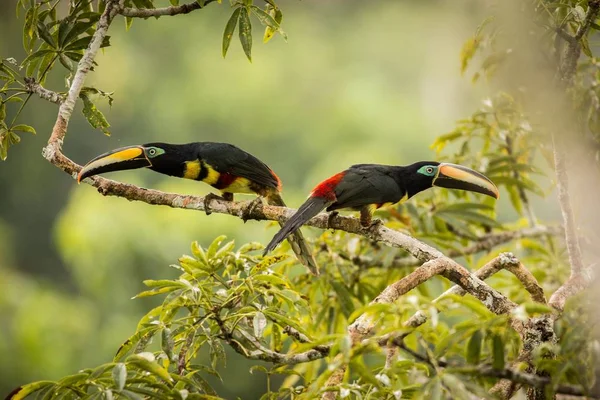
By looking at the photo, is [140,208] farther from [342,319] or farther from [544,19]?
[544,19]

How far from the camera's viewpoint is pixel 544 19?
2.54m

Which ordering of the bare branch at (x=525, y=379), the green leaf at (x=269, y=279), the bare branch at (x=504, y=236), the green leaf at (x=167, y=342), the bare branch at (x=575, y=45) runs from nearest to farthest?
the bare branch at (x=525, y=379) → the green leaf at (x=167, y=342) → the green leaf at (x=269, y=279) → the bare branch at (x=575, y=45) → the bare branch at (x=504, y=236)

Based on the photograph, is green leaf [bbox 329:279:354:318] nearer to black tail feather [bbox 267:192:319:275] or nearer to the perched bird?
black tail feather [bbox 267:192:319:275]

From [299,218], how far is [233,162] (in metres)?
0.56

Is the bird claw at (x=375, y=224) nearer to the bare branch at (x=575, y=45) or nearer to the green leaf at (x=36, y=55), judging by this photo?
the bare branch at (x=575, y=45)

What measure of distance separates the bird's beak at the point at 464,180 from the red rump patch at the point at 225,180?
0.73m

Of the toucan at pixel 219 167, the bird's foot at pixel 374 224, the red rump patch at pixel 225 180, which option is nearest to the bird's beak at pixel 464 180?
the bird's foot at pixel 374 224

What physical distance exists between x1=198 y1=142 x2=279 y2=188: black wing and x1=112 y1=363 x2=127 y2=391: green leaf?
1322 millimetres

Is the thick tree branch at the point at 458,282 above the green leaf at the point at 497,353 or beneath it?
above

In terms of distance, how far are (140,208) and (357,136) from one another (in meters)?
8.47

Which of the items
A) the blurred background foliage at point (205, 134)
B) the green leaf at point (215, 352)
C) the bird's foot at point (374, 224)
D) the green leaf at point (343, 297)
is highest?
the blurred background foliage at point (205, 134)

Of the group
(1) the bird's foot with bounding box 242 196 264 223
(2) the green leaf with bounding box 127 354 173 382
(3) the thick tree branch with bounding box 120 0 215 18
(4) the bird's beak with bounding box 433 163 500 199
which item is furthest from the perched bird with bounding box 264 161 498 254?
(2) the green leaf with bounding box 127 354 173 382

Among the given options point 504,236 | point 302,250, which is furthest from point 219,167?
point 504,236

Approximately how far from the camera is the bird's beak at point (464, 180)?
2.53m
